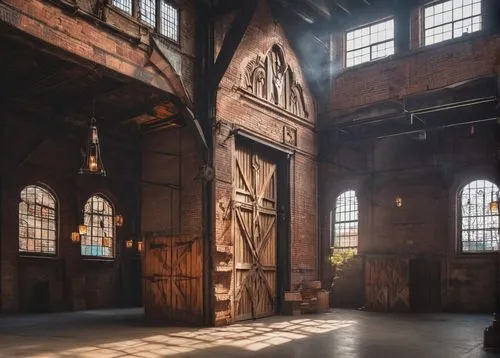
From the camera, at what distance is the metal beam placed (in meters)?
14.2

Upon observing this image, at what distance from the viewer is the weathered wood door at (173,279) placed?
45.1ft

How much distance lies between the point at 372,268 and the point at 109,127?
9.65m

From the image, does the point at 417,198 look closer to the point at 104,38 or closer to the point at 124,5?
the point at 124,5

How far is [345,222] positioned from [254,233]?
5325mm

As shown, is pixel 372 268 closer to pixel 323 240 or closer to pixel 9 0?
pixel 323 240

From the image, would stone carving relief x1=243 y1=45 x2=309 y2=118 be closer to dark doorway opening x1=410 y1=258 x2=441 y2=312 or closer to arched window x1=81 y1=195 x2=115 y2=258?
dark doorway opening x1=410 y1=258 x2=441 y2=312

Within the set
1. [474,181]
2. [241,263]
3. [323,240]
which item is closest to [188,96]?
[241,263]

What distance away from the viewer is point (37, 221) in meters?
18.1

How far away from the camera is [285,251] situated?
17.1m

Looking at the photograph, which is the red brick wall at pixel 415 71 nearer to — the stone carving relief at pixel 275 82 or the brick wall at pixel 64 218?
the stone carving relief at pixel 275 82

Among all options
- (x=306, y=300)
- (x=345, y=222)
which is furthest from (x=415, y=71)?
(x=306, y=300)

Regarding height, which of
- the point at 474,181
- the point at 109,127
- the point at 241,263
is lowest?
the point at 241,263

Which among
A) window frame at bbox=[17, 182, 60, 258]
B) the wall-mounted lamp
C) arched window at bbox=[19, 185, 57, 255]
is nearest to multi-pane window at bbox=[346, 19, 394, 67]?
the wall-mounted lamp

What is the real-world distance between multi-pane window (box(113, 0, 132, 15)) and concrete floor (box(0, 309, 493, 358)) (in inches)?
282
